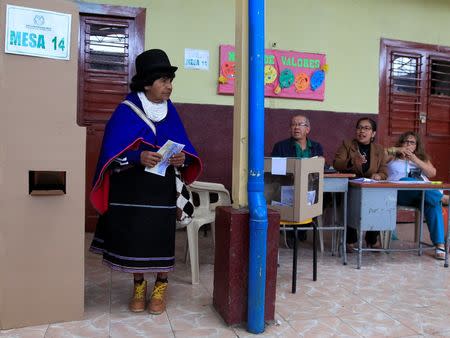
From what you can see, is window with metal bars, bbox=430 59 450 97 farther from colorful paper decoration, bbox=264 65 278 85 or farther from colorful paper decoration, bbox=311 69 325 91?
colorful paper decoration, bbox=264 65 278 85

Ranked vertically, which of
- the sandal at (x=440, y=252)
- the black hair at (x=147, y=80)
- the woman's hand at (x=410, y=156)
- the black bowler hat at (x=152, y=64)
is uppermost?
the black bowler hat at (x=152, y=64)

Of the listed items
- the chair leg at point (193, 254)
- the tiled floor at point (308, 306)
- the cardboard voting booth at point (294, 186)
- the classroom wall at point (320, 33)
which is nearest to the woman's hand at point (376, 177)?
the tiled floor at point (308, 306)

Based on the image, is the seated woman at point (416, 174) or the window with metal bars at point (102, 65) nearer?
the seated woman at point (416, 174)

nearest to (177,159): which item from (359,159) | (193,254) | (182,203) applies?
(182,203)

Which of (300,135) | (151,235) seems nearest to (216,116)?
(300,135)

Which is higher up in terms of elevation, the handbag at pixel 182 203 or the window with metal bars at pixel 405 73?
the window with metal bars at pixel 405 73

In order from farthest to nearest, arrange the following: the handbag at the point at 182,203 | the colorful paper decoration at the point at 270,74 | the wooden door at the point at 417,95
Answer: the wooden door at the point at 417,95
the colorful paper decoration at the point at 270,74
the handbag at the point at 182,203

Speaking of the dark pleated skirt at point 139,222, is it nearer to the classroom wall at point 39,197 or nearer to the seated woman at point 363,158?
the classroom wall at point 39,197

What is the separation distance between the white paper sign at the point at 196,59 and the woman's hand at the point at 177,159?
2.36m

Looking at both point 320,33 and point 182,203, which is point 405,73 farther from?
point 182,203

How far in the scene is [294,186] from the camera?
281 cm

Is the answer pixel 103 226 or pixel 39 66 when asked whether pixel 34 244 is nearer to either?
pixel 103 226

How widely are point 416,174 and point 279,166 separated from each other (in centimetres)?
201

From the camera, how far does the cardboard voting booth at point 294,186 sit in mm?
2783
